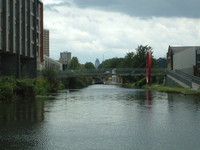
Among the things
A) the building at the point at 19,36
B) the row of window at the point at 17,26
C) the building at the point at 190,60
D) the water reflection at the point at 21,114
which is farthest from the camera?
the building at the point at 190,60

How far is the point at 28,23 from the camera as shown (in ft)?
235

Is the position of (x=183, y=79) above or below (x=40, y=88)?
above

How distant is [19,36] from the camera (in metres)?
64.9

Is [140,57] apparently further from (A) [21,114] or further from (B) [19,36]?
(A) [21,114]

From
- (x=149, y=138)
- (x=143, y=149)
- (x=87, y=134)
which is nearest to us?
(x=143, y=149)

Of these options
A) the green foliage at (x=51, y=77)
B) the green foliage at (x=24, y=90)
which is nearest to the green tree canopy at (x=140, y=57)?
the green foliage at (x=51, y=77)

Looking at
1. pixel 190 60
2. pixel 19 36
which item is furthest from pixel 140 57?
pixel 19 36

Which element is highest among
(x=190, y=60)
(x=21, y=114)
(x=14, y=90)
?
(x=190, y=60)

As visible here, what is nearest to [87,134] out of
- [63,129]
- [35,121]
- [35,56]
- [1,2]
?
[63,129]

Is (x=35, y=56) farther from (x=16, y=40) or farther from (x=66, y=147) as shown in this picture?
(x=66, y=147)

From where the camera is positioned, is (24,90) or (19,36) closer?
(24,90)

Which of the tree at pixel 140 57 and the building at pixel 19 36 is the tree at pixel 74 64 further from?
the building at pixel 19 36

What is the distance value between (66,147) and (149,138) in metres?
2.99

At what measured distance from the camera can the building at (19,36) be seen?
5856cm
